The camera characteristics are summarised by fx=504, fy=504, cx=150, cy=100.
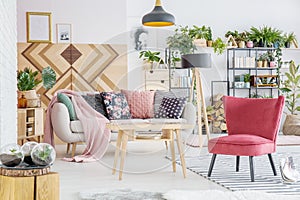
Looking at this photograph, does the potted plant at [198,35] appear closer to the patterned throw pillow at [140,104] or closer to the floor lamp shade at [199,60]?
the floor lamp shade at [199,60]

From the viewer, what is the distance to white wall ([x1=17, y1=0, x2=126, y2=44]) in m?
8.28

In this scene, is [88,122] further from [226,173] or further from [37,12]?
[37,12]

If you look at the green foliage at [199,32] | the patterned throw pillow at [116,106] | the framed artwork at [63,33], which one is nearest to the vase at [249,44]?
the green foliage at [199,32]

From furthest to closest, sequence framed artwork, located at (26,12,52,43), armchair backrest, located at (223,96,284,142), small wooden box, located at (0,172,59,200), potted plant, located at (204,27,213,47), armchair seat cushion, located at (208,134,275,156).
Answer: potted plant, located at (204,27,213,47) → framed artwork, located at (26,12,52,43) → armchair backrest, located at (223,96,284,142) → armchair seat cushion, located at (208,134,275,156) → small wooden box, located at (0,172,59,200)

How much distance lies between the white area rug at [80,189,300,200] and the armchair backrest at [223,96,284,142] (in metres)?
1.11

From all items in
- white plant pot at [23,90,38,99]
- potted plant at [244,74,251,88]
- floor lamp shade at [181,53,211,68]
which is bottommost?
white plant pot at [23,90,38,99]

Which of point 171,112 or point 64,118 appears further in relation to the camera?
point 171,112

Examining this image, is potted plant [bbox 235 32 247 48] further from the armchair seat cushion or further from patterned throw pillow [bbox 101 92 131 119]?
the armchair seat cushion

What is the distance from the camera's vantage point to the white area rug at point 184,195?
3.74 m

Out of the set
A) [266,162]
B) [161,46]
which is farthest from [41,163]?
[161,46]

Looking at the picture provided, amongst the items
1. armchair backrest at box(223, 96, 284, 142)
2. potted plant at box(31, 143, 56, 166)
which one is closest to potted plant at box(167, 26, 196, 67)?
armchair backrest at box(223, 96, 284, 142)

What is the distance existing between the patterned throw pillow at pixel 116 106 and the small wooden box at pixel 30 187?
4242 mm

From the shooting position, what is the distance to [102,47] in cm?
845

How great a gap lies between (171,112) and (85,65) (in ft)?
7.10
